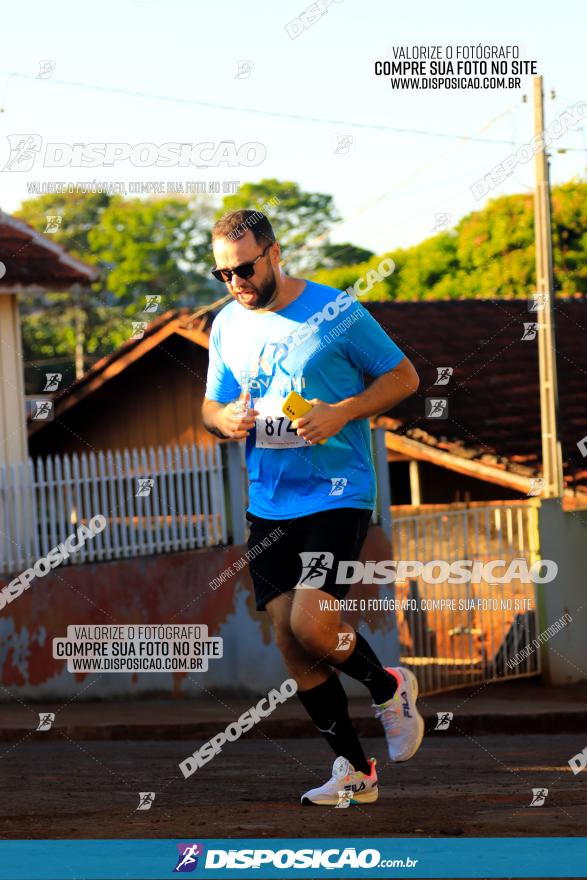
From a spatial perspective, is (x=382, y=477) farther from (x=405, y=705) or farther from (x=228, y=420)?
(x=228, y=420)

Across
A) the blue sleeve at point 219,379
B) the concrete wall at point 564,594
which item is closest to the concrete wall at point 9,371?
the concrete wall at point 564,594

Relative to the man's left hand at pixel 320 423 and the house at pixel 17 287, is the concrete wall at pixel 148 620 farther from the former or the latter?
the man's left hand at pixel 320 423

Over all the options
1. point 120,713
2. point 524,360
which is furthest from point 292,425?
point 524,360

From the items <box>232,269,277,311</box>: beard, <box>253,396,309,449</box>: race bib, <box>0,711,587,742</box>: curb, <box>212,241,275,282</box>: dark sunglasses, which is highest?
<box>212,241,275,282</box>: dark sunglasses

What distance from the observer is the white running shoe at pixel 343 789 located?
5750 millimetres

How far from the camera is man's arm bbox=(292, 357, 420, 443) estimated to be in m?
5.54

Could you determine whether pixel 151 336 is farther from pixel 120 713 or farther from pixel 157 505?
pixel 120 713

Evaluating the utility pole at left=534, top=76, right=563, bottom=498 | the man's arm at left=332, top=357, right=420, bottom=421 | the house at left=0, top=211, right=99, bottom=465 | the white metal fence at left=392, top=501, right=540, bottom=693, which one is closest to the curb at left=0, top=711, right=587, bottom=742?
the white metal fence at left=392, top=501, right=540, bottom=693

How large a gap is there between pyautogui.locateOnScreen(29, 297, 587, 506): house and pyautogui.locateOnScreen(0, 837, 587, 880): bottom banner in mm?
11873

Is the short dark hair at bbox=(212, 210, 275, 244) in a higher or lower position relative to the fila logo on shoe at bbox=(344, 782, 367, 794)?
higher

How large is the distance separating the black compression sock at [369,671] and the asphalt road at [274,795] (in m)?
0.43

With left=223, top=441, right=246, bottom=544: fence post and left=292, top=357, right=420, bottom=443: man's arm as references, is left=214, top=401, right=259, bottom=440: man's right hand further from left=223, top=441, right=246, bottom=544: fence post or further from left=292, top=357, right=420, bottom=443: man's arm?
left=223, top=441, right=246, bottom=544: fence post

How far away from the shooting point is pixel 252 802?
6.04 m

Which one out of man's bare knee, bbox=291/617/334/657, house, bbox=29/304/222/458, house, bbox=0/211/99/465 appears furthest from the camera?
house, bbox=29/304/222/458
